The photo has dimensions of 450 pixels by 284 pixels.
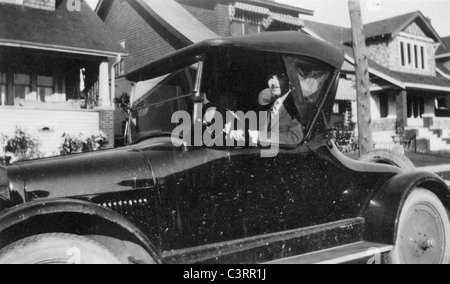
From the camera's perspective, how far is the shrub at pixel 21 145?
1088 cm

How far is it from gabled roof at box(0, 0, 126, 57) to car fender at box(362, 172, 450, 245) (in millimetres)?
11620

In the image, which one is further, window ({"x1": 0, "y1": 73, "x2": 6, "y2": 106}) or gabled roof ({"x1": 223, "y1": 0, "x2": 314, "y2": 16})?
gabled roof ({"x1": 223, "y1": 0, "x2": 314, "y2": 16})

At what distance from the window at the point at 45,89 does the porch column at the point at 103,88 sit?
2.03 meters

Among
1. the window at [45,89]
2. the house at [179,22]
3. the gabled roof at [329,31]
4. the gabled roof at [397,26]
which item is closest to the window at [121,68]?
the house at [179,22]

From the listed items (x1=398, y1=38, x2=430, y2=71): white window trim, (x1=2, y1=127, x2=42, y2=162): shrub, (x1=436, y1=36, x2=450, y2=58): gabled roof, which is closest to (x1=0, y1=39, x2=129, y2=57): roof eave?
(x1=2, y1=127, x2=42, y2=162): shrub

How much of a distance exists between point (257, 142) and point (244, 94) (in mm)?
598

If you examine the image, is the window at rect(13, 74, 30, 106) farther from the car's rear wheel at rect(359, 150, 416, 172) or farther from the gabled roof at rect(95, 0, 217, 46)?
the car's rear wheel at rect(359, 150, 416, 172)

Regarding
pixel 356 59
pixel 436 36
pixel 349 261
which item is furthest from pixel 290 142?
pixel 436 36

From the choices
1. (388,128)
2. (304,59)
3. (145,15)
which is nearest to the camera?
(304,59)

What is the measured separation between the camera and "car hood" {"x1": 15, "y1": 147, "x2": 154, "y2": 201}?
7.37ft

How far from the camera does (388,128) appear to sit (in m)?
22.6

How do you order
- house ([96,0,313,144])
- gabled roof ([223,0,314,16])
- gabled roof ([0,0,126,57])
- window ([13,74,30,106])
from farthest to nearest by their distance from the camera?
gabled roof ([223,0,314,16]) → house ([96,0,313,144]) → window ([13,74,30,106]) → gabled roof ([0,0,126,57])

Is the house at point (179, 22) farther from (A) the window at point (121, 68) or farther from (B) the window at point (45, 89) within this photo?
(B) the window at point (45, 89)
